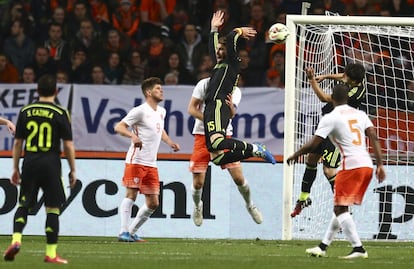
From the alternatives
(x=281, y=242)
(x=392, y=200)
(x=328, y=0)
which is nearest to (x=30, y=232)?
(x=281, y=242)

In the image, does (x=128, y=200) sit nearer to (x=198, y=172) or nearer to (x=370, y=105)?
(x=198, y=172)

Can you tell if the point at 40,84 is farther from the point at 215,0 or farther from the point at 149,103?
the point at 215,0

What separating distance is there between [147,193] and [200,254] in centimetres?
246

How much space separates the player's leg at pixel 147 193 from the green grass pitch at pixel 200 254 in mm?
277

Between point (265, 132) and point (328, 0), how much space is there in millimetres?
3300

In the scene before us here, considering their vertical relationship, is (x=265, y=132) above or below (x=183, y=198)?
above

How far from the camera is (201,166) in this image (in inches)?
635

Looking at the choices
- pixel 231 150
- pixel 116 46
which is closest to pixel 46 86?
pixel 231 150

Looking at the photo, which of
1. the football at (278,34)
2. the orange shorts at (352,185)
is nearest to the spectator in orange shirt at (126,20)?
the football at (278,34)

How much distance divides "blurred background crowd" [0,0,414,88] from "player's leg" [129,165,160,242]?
5.33m

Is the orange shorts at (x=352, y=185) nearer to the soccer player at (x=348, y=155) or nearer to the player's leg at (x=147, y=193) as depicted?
the soccer player at (x=348, y=155)

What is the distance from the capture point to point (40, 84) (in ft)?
38.0

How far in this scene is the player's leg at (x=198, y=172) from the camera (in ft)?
53.0

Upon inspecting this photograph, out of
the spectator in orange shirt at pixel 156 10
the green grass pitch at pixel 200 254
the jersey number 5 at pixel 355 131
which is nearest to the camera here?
the green grass pitch at pixel 200 254
